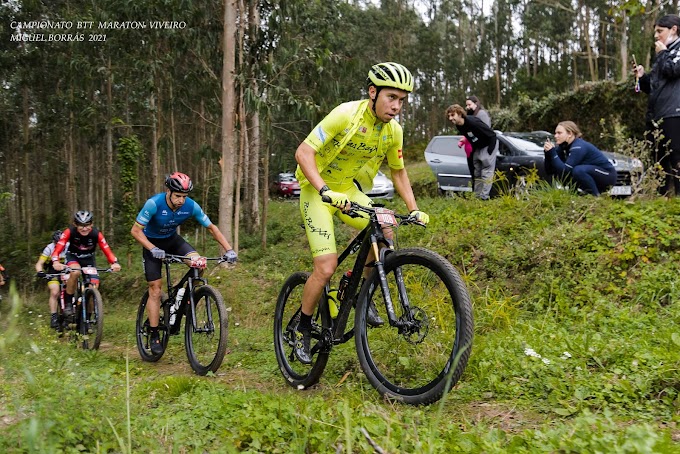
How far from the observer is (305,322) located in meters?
4.78

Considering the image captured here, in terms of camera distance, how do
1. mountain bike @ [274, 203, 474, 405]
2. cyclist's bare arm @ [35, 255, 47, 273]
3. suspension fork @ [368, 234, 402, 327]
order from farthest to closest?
cyclist's bare arm @ [35, 255, 47, 273], suspension fork @ [368, 234, 402, 327], mountain bike @ [274, 203, 474, 405]

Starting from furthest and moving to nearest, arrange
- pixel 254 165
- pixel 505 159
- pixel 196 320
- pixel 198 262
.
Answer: pixel 254 165, pixel 505 159, pixel 198 262, pixel 196 320

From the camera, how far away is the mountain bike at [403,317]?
354cm

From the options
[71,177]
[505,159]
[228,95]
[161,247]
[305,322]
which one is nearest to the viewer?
[305,322]

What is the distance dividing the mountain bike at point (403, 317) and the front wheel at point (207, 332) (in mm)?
1644

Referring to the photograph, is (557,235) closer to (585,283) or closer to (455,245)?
(585,283)

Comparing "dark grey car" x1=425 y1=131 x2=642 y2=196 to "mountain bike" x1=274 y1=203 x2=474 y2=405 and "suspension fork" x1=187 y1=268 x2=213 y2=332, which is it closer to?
"suspension fork" x1=187 y1=268 x2=213 y2=332

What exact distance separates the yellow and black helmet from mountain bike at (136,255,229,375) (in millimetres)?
2916

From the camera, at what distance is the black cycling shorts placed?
6875 mm

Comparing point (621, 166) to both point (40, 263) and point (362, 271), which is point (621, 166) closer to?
point (362, 271)

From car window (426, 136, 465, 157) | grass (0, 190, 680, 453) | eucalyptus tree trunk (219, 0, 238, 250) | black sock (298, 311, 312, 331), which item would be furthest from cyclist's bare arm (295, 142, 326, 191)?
car window (426, 136, 465, 157)

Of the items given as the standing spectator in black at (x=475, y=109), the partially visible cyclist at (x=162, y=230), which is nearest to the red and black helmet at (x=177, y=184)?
the partially visible cyclist at (x=162, y=230)

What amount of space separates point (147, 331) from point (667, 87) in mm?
7115

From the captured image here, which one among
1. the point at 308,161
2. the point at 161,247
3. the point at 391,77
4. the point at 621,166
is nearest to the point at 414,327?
the point at 308,161
